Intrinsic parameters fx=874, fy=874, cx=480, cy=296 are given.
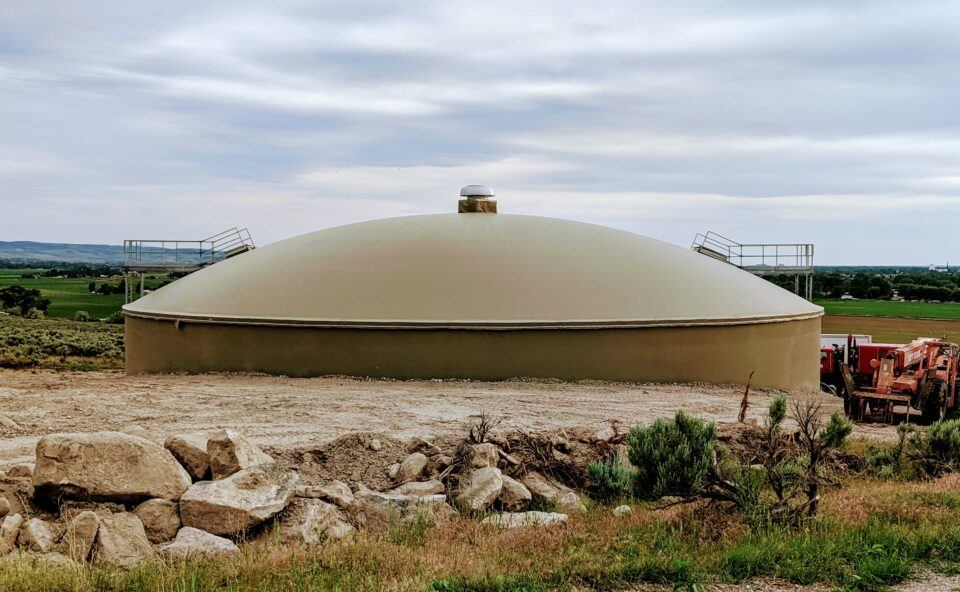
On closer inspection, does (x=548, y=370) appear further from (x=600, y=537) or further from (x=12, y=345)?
(x=12, y=345)

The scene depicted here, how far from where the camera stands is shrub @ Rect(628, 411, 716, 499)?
1017 centimetres

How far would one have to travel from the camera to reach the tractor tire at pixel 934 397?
59.0ft

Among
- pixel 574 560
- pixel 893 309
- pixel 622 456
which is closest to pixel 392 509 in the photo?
pixel 574 560

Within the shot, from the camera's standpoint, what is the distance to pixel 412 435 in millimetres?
12625

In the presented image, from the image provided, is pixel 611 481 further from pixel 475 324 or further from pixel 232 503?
pixel 475 324

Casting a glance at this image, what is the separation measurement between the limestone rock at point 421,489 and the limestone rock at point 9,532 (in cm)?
375

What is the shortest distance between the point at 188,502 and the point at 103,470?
909 mm

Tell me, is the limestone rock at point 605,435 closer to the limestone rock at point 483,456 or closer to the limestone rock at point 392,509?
the limestone rock at point 483,456

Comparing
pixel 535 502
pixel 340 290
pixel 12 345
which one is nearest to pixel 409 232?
pixel 340 290

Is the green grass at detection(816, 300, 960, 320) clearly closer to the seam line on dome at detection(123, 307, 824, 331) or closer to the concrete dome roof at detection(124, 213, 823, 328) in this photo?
the concrete dome roof at detection(124, 213, 823, 328)

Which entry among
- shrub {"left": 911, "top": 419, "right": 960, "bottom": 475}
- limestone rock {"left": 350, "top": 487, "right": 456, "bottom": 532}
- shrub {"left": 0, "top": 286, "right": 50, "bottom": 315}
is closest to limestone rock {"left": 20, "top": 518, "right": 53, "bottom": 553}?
limestone rock {"left": 350, "top": 487, "right": 456, "bottom": 532}

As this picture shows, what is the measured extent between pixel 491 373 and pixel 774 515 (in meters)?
11.3

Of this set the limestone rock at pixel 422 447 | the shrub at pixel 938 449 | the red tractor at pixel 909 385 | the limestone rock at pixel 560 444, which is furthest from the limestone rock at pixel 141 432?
the red tractor at pixel 909 385

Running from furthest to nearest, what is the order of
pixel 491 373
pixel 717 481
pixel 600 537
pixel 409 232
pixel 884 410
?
1. pixel 409 232
2. pixel 491 373
3. pixel 884 410
4. pixel 717 481
5. pixel 600 537
